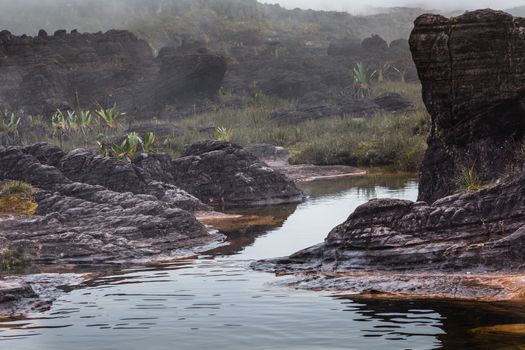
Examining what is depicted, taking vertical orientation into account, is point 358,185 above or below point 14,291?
below

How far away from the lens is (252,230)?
1312 inches

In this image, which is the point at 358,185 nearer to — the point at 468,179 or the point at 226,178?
the point at 226,178

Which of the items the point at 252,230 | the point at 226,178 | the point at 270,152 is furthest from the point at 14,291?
the point at 270,152

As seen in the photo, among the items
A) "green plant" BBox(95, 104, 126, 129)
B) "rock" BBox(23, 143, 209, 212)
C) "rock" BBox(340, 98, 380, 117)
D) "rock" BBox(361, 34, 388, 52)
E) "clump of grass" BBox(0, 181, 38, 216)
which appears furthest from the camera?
"rock" BBox(361, 34, 388, 52)

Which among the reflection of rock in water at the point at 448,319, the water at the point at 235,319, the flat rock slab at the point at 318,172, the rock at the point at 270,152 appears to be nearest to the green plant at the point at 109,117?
the rock at the point at 270,152

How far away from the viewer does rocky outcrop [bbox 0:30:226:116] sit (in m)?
113

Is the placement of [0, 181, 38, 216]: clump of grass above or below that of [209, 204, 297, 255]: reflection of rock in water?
above

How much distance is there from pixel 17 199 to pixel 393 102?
64680 millimetres

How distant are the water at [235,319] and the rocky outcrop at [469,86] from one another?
8841 mm

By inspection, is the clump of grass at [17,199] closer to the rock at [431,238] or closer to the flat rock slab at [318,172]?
the rock at [431,238]

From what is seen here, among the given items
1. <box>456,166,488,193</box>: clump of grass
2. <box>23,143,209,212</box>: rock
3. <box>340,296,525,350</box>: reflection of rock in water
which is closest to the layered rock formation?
<box>456,166,488,193</box>: clump of grass

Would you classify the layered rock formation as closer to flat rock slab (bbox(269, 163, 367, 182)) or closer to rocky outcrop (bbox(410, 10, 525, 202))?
rocky outcrop (bbox(410, 10, 525, 202))

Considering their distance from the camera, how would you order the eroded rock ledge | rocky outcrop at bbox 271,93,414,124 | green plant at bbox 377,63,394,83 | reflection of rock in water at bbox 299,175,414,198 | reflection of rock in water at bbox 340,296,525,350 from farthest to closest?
1. green plant at bbox 377,63,394,83
2. rocky outcrop at bbox 271,93,414,124
3. reflection of rock in water at bbox 299,175,414,198
4. the eroded rock ledge
5. reflection of rock in water at bbox 340,296,525,350

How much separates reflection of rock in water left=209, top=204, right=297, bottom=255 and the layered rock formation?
4.71m
